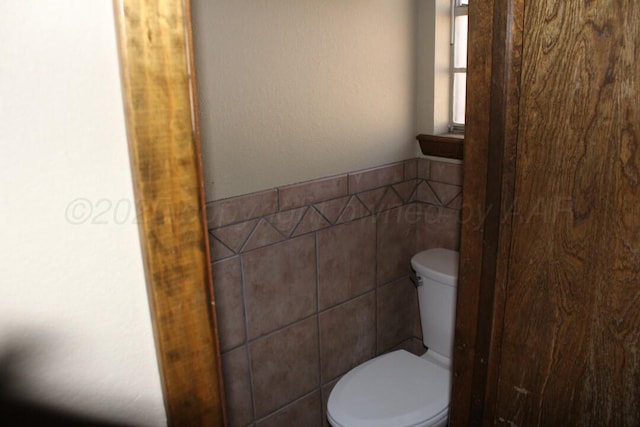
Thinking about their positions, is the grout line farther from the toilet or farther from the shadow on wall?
the shadow on wall

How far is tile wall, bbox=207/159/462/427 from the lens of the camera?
1.74m

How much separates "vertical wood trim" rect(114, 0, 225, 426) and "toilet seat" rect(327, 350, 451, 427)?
1.19 meters

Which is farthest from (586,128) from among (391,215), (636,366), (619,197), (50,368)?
(391,215)

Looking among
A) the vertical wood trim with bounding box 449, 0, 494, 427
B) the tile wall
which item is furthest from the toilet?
the vertical wood trim with bounding box 449, 0, 494, 427

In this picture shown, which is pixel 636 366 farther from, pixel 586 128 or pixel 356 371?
pixel 356 371

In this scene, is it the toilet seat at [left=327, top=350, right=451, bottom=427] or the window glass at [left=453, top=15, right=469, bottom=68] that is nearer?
the toilet seat at [left=327, top=350, right=451, bottom=427]

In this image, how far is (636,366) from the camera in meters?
1.01

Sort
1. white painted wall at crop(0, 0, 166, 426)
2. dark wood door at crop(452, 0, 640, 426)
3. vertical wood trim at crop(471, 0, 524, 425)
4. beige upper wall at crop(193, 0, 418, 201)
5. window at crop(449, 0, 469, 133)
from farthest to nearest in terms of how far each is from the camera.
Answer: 1. window at crop(449, 0, 469, 133)
2. beige upper wall at crop(193, 0, 418, 201)
3. vertical wood trim at crop(471, 0, 524, 425)
4. dark wood door at crop(452, 0, 640, 426)
5. white painted wall at crop(0, 0, 166, 426)

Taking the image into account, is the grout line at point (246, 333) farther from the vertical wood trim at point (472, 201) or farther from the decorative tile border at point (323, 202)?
the vertical wood trim at point (472, 201)

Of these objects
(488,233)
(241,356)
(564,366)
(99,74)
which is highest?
(99,74)

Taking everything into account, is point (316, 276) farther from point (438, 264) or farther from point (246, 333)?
point (438, 264)

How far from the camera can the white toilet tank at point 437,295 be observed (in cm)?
200

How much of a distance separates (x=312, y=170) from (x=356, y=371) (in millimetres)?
733

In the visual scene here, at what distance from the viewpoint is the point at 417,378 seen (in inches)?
75.0
